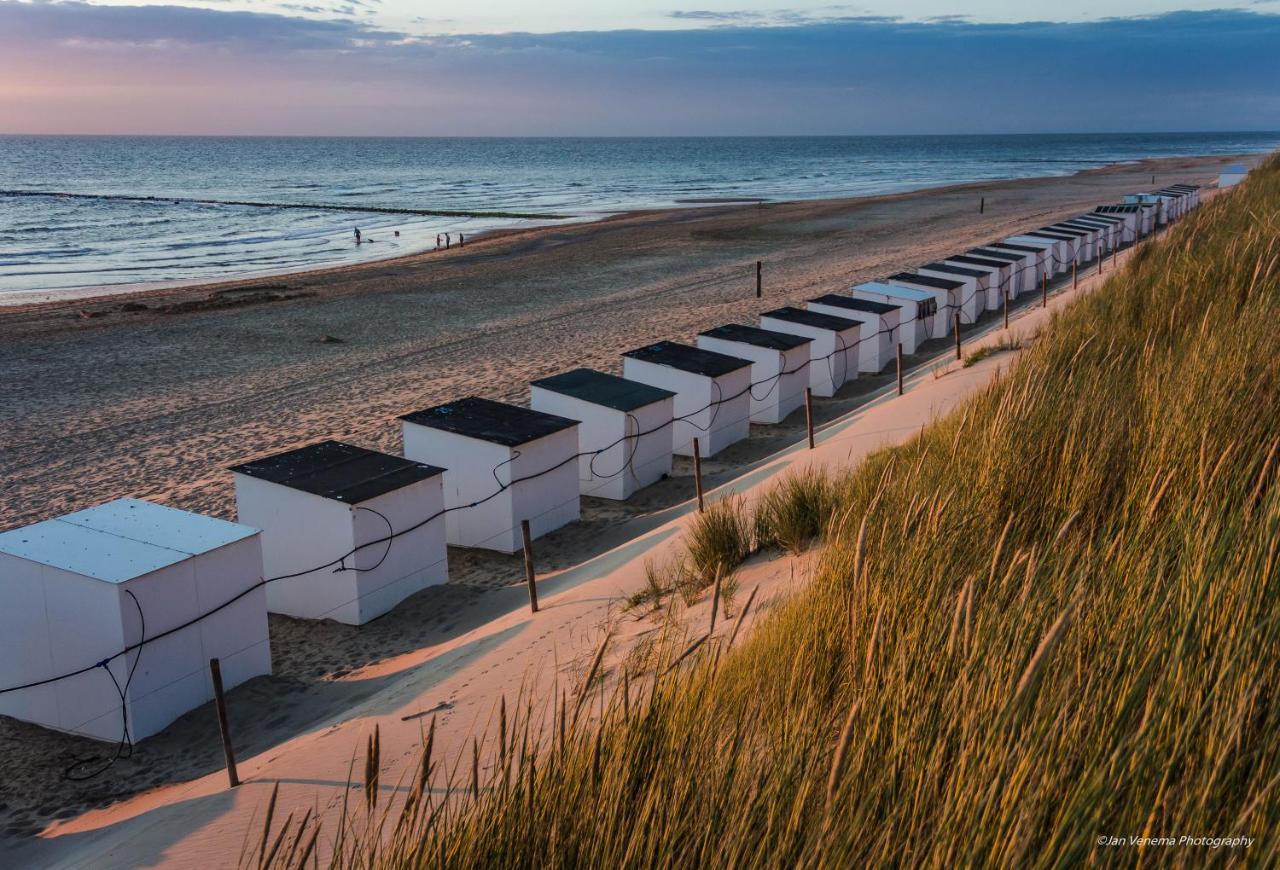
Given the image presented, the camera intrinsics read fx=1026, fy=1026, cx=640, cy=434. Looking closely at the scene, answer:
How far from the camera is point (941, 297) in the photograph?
20156mm

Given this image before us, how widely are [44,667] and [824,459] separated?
706 cm

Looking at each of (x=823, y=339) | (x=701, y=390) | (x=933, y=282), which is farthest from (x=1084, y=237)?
(x=701, y=390)

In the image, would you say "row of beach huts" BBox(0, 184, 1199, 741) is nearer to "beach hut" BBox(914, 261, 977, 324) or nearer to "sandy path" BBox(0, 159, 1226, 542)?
"sandy path" BBox(0, 159, 1226, 542)

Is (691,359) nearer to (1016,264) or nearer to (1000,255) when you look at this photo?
(1016,264)

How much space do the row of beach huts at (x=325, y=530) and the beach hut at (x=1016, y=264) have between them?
1084cm

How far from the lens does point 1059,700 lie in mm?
2242

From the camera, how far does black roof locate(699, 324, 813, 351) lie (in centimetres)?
1495

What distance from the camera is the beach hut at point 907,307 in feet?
62.2

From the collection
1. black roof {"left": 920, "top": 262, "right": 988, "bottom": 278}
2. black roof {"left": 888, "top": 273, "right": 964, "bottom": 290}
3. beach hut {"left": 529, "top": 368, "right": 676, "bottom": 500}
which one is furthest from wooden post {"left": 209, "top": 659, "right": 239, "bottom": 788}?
black roof {"left": 920, "top": 262, "right": 988, "bottom": 278}

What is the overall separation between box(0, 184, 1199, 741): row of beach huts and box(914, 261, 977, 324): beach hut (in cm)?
723

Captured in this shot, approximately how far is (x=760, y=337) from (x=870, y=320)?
134 inches

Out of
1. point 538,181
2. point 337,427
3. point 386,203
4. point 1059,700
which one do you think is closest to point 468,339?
point 337,427

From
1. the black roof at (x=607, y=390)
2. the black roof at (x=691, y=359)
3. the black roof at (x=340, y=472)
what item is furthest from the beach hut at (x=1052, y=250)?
the black roof at (x=340, y=472)

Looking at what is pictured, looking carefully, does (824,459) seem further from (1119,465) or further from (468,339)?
(468,339)
